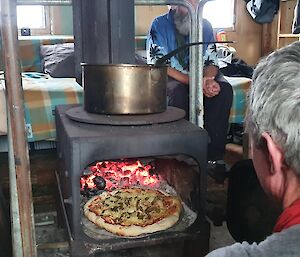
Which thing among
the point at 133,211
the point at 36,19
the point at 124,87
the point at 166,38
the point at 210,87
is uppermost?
the point at 36,19

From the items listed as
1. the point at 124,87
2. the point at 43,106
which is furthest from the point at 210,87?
the point at 124,87

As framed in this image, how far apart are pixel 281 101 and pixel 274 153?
0.30 ft

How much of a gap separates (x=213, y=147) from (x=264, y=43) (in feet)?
9.60

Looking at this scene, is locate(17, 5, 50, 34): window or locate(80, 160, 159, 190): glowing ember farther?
locate(17, 5, 50, 34): window

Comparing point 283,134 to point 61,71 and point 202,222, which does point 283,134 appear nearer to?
point 202,222

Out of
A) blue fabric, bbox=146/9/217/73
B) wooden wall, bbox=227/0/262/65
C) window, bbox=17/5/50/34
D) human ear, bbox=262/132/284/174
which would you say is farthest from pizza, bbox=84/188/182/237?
wooden wall, bbox=227/0/262/65

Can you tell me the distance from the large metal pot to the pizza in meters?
0.36

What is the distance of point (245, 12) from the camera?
4711 millimetres

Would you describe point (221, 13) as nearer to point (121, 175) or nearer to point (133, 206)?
point (121, 175)

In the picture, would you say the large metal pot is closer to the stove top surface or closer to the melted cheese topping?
the stove top surface

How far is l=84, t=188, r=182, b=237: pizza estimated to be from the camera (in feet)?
4.31

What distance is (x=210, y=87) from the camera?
2.27 meters

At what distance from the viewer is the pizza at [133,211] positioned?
4.31ft

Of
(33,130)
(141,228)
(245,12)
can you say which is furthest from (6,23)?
(245,12)
